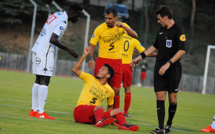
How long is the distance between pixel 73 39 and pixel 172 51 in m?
34.1

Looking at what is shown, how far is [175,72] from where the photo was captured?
793 cm

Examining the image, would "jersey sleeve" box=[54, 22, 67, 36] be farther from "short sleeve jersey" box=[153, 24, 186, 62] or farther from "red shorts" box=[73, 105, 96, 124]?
"short sleeve jersey" box=[153, 24, 186, 62]

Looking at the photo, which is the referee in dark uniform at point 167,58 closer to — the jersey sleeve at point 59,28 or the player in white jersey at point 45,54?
the player in white jersey at point 45,54

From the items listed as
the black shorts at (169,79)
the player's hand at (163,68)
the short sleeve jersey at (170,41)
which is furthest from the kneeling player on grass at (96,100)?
the short sleeve jersey at (170,41)

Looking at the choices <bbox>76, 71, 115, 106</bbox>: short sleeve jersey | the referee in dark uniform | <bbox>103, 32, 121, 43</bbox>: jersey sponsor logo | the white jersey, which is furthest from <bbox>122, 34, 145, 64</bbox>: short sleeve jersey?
the referee in dark uniform

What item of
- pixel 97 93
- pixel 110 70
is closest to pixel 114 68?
pixel 110 70

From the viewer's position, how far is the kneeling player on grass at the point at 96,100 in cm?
771

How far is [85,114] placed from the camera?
7.95 metres

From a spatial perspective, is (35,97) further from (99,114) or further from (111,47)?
(111,47)

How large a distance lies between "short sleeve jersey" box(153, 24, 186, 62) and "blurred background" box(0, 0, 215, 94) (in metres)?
21.7

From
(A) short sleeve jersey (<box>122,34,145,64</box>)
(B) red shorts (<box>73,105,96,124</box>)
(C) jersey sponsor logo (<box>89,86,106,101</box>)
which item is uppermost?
(A) short sleeve jersey (<box>122,34,145,64</box>)

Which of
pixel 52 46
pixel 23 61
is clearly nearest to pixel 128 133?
pixel 52 46

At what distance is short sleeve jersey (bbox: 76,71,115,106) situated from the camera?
8.33 meters

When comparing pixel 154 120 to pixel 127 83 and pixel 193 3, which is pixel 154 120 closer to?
pixel 127 83
